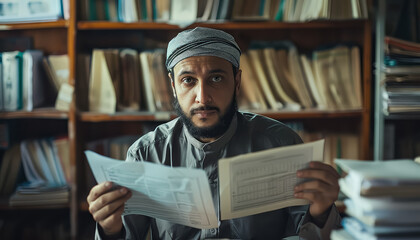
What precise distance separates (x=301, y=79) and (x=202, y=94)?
933mm

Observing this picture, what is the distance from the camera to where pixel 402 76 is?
1846mm

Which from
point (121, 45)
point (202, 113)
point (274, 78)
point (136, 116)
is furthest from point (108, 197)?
point (121, 45)

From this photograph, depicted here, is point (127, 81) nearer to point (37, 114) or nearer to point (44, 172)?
point (37, 114)

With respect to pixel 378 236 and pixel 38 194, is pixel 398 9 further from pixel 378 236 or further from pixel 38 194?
pixel 38 194

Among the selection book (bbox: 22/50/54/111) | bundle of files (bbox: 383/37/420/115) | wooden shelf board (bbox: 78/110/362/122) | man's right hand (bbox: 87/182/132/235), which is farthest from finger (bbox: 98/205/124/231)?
bundle of files (bbox: 383/37/420/115)

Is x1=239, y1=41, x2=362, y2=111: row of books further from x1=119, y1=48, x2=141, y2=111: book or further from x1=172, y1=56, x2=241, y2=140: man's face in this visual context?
x1=172, y1=56, x2=241, y2=140: man's face

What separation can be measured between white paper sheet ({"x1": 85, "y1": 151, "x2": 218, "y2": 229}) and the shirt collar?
0.33 m

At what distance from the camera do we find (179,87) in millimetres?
1287

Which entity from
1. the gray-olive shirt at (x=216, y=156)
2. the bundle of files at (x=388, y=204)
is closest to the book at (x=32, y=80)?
the gray-olive shirt at (x=216, y=156)

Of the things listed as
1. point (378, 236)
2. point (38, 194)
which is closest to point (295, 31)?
point (38, 194)

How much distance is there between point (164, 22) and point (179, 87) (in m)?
0.76

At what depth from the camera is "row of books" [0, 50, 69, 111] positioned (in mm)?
2047

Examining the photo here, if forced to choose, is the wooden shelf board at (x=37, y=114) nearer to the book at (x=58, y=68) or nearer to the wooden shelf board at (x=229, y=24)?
the book at (x=58, y=68)

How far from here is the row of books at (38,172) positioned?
2.05m
